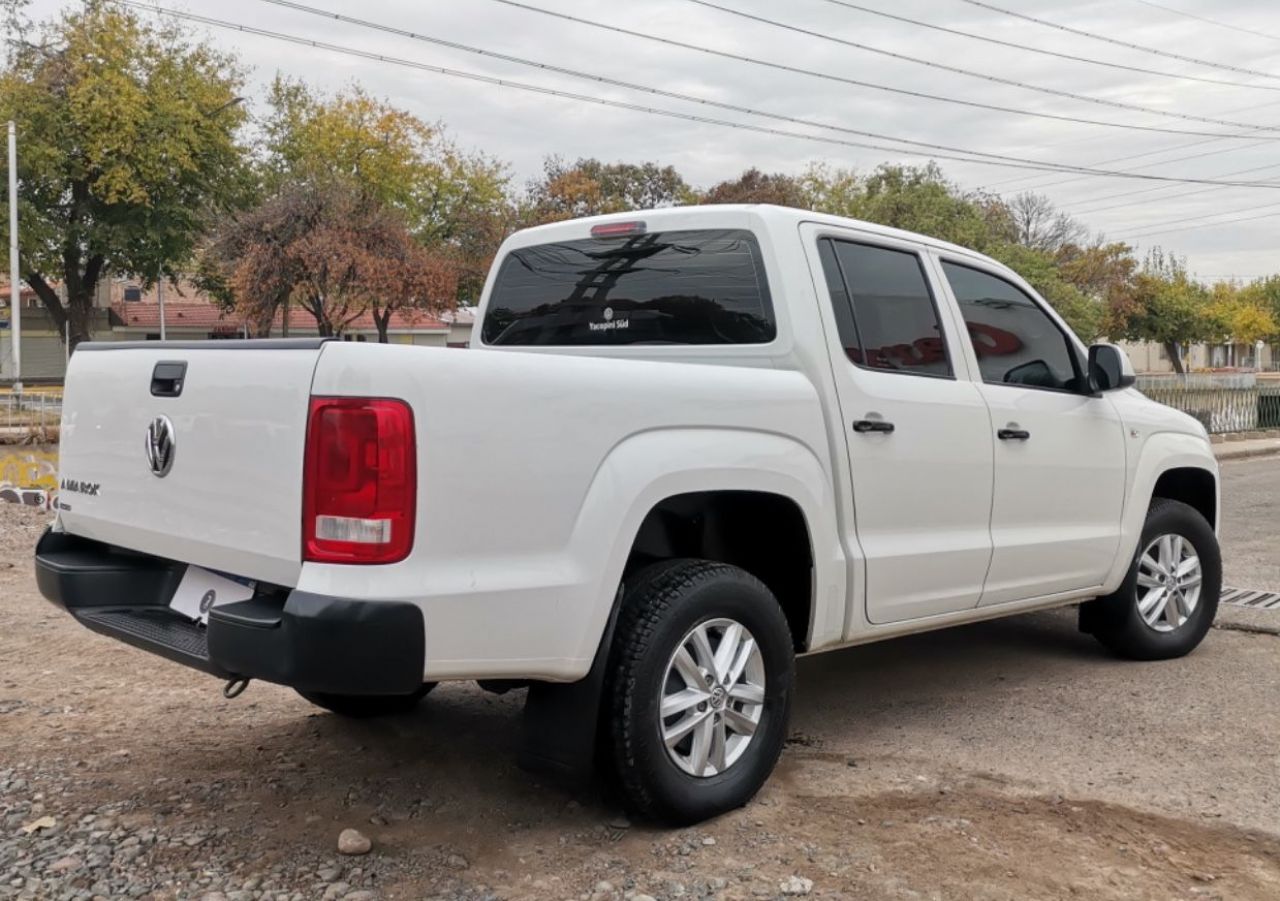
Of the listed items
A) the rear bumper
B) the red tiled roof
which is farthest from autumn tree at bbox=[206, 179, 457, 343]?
the rear bumper

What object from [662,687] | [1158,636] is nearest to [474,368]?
[662,687]


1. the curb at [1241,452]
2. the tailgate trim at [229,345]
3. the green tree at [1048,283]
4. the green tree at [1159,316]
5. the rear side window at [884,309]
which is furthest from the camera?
the green tree at [1159,316]

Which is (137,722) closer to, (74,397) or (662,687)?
(74,397)

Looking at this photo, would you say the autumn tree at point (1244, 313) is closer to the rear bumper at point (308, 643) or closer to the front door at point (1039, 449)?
the front door at point (1039, 449)

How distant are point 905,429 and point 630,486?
4.50ft

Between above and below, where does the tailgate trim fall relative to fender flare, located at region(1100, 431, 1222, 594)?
above

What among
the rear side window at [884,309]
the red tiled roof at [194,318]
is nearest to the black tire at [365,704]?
the rear side window at [884,309]

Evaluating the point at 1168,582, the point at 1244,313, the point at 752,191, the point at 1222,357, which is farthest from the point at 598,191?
the point at 1222,357

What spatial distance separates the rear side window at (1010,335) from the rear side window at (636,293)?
1060 millimetres

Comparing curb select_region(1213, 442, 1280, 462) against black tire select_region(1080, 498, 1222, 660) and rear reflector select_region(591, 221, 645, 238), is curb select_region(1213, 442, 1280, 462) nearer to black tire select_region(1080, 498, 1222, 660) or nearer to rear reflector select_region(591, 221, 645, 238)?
black tire select_region(1080, 498, 1222, 660)

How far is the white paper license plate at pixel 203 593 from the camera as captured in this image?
3.28 meters

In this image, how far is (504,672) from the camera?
10.3 feet

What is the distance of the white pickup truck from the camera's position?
116 inches

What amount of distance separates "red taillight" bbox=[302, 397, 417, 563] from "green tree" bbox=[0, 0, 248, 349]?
122ft
